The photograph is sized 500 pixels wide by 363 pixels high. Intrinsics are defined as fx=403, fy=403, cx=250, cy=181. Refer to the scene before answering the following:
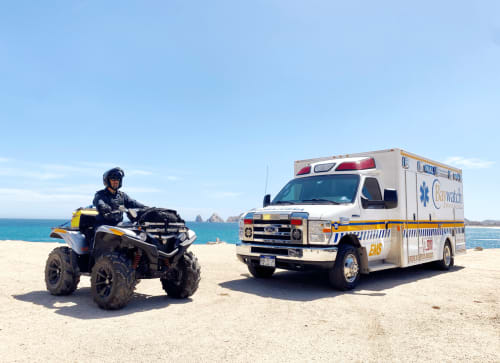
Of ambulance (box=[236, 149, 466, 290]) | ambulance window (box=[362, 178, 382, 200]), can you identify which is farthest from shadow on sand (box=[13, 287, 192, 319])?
ambulance window (box=[362, 178, 382, 200])

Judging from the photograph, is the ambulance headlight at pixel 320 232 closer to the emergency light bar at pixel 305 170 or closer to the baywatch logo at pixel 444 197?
the emergency light bar at pixel 305 170

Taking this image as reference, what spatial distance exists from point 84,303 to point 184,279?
66.1 inches

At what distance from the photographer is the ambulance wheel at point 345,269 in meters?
8.11

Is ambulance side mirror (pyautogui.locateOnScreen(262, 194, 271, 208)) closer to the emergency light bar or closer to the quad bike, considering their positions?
the emergency light bar

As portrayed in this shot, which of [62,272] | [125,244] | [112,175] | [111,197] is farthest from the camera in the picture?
[111,197]

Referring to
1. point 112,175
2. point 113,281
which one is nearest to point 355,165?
point 112,175

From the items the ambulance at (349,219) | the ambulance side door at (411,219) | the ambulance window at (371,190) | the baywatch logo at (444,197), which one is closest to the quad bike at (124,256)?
the ambulance at (349,219)

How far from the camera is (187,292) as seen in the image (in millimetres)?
7125

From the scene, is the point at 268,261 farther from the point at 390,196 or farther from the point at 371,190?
the point at 390,196

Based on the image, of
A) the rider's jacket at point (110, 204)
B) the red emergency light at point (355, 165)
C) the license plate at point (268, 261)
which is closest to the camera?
the rider's jacket at point (110, 204)

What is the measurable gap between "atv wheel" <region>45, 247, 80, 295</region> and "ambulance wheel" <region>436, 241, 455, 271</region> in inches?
402

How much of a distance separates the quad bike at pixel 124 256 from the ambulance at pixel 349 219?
2037 mm

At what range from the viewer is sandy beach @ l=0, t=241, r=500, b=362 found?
438cm

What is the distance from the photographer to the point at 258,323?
5641 millimetres
